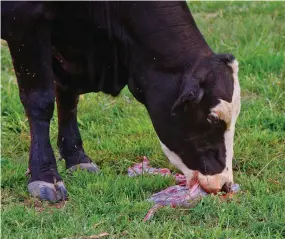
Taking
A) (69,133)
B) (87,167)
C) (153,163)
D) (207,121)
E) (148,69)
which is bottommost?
(153,163)

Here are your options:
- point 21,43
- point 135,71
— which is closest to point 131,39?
point 135,71

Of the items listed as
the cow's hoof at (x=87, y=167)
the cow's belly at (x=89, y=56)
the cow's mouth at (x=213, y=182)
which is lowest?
the cow's hoof at (x=87, y=167)

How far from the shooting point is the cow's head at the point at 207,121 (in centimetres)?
408

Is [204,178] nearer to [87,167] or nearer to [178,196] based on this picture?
[178,196]

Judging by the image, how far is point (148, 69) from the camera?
4281 millimetres

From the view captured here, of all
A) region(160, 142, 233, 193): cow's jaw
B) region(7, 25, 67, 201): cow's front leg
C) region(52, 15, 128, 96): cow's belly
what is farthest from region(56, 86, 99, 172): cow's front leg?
region(160, 142, 233, 193): cow's jaw

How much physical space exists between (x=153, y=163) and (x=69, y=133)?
0.66 meters

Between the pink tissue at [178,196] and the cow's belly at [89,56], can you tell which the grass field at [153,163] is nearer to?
the pink tissue at [178,196]

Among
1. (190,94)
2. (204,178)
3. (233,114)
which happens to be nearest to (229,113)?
(233,114)

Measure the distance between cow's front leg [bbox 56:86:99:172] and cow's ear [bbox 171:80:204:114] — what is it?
1163 mm

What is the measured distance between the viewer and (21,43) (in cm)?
430

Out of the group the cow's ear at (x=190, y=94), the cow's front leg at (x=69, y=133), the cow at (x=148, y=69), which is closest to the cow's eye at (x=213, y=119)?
the cow at (x=148, y=69)

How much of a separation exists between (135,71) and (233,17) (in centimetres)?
466

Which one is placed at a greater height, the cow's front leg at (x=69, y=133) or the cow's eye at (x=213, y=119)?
the cow's eye at (x=213, y=119)
